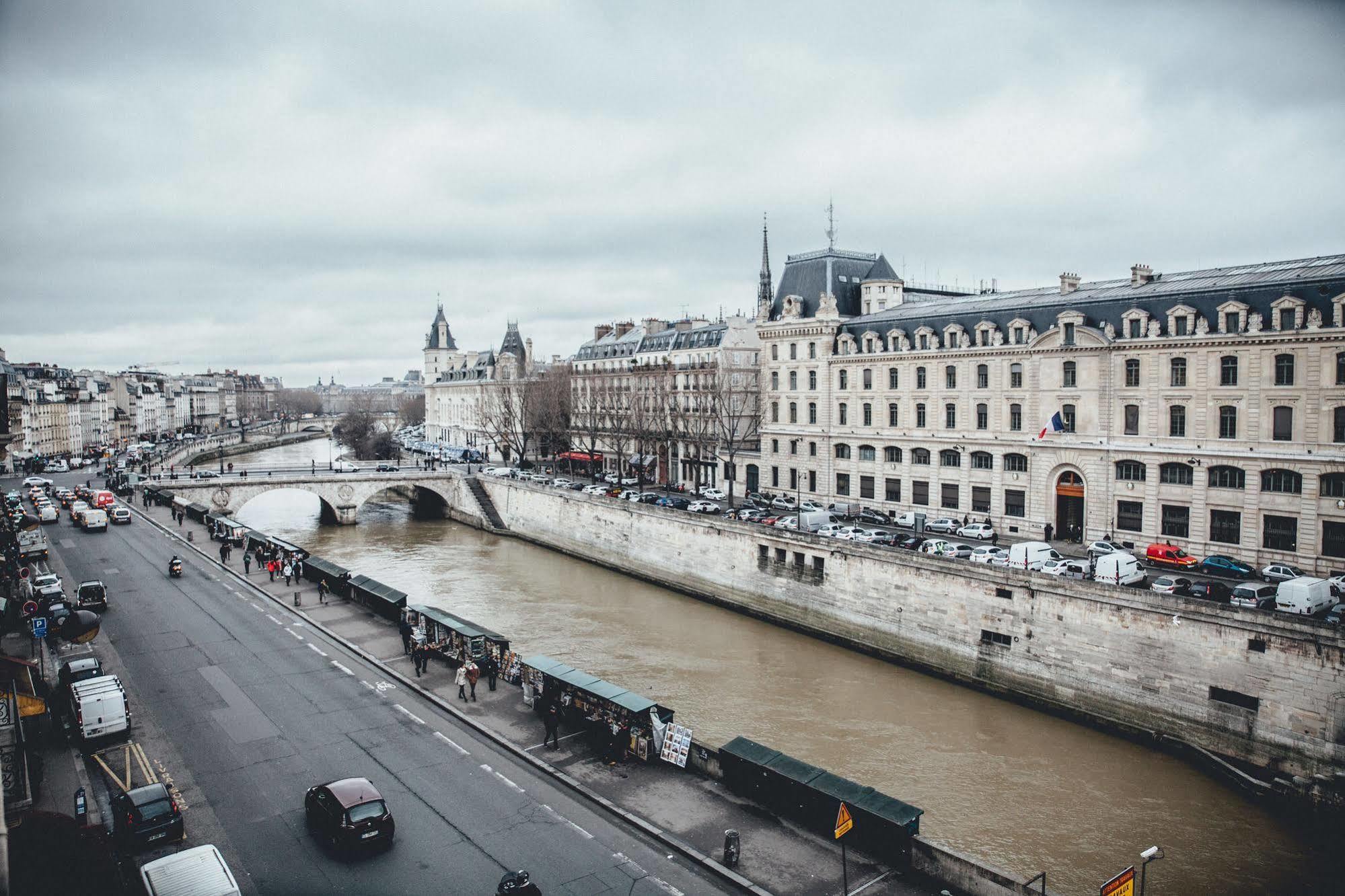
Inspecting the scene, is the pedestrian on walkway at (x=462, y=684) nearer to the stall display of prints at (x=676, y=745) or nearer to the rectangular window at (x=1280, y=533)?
the stall display of prints at (x=676, y=745)

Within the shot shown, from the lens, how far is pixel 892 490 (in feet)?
161

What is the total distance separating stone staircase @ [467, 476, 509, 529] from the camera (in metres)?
63.6

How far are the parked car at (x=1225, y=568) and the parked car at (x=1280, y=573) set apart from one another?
0.59 meters

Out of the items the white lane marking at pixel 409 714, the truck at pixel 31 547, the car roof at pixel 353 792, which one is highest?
the truck at pixel 31 547

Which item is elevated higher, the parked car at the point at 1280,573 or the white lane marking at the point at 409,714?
the parked car at the point at 1280,573

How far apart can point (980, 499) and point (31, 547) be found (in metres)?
45.8

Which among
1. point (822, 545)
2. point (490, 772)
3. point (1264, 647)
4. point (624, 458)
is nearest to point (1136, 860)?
point (1264, 647)

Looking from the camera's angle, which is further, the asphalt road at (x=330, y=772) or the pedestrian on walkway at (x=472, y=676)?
the pedestrian on walkway at (x=472, y=676)

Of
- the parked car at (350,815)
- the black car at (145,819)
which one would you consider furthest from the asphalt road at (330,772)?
the black car at (145,819)

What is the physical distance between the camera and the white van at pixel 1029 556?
3127cm

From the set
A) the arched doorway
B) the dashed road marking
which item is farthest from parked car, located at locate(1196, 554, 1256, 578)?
the dashed road marking

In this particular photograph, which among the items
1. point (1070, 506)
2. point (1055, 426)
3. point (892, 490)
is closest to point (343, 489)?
point (892, 490)

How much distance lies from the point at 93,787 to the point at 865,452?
40049 millimetres

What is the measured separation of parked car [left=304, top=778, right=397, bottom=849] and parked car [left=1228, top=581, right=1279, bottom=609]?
973 inches
